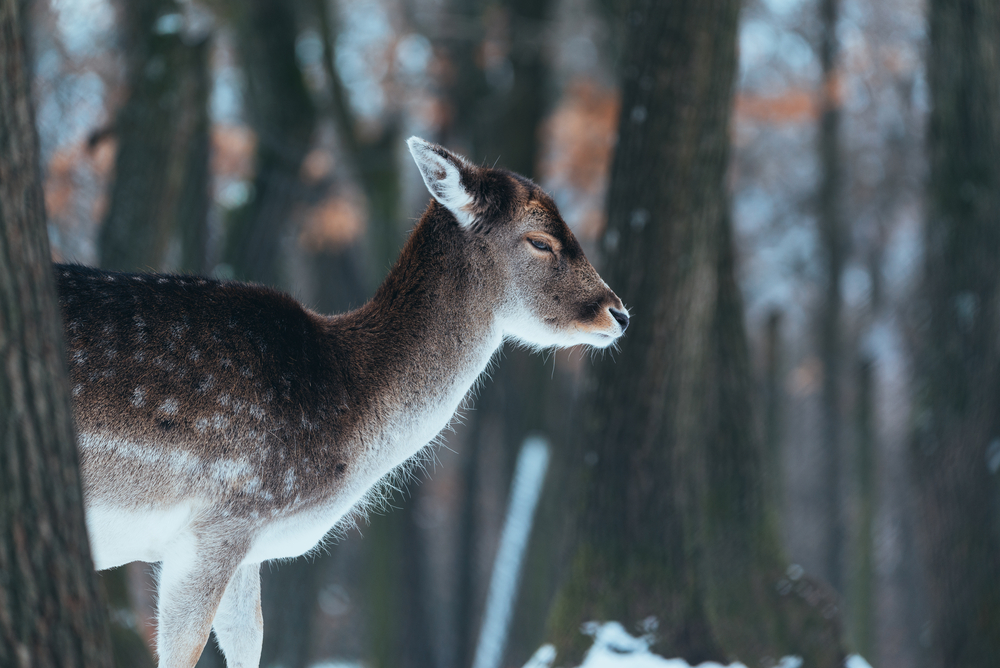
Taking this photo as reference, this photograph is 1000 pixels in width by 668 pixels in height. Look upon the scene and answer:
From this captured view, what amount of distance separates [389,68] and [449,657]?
30.1 feet

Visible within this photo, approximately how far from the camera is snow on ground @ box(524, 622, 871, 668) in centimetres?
556

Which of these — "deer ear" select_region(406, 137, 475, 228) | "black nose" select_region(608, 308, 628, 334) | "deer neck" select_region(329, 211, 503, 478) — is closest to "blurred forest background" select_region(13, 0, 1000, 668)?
"deer neck" select_region(329, 211, 503, 478)

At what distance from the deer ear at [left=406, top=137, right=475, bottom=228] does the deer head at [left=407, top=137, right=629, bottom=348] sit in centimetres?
1

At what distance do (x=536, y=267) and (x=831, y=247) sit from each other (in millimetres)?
11955

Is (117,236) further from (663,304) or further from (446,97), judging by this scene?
(446,97)

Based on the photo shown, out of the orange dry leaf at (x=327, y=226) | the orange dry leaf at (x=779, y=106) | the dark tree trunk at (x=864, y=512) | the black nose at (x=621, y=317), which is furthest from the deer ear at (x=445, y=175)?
the orange dry leaf at (x=779, y=106)

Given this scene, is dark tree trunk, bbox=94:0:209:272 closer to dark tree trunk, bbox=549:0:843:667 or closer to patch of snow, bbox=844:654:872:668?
dark tree trunk, bbox=549:0:843:667

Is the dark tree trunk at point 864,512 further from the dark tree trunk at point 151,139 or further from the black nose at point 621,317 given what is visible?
the black nose at point 621,317

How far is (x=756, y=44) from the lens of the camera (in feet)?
55.0

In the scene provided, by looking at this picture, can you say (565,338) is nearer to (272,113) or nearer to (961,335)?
(961,335)

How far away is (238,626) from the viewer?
4320mm

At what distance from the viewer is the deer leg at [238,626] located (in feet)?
14.1

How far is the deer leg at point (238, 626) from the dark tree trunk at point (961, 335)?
517cm

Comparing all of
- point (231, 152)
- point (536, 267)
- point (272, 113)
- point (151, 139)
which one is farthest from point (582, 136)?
point (536, 267)
